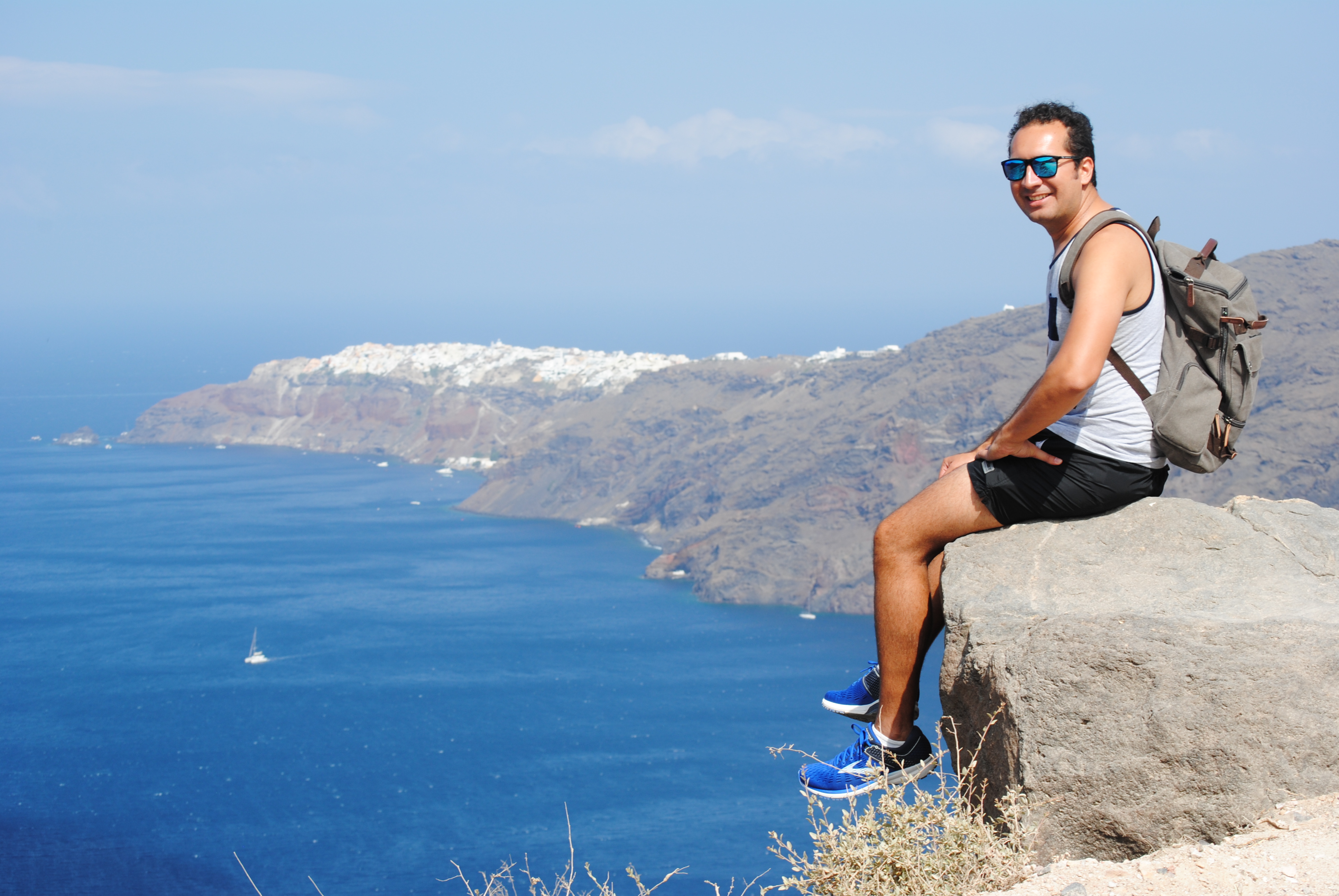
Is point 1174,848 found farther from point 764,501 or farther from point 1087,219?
point 764,501

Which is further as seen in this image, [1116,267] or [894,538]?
[894,538]

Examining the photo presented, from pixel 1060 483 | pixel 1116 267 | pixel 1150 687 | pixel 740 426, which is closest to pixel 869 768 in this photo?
pixel 1150 687

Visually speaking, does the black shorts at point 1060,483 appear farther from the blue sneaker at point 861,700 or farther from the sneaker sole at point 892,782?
the sneaker sole at point 892,782

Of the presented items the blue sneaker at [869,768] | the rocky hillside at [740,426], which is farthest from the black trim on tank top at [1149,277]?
the rocky hillside at [740,426]

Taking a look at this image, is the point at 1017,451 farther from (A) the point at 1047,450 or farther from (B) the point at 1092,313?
(B) the point at 1092,313

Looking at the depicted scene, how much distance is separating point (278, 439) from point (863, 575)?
96.3 m

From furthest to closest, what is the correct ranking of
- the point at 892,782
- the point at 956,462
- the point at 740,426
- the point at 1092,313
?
1. the point at 740,426
2. the point at 956,462
3. the point at 892,782
4. the point at 1092,313

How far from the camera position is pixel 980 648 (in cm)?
318

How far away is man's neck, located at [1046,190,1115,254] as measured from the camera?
3104 millimetres

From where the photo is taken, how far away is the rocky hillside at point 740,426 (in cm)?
7812

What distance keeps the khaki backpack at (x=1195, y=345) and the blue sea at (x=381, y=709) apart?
15449mm

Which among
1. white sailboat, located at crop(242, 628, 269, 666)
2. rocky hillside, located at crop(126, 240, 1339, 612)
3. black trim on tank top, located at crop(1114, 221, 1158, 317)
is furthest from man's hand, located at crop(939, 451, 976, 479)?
rocky hillside, located at crop(126, 240, 1339, 612)

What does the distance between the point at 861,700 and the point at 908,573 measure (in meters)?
0.52

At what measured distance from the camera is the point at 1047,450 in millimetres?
3205
